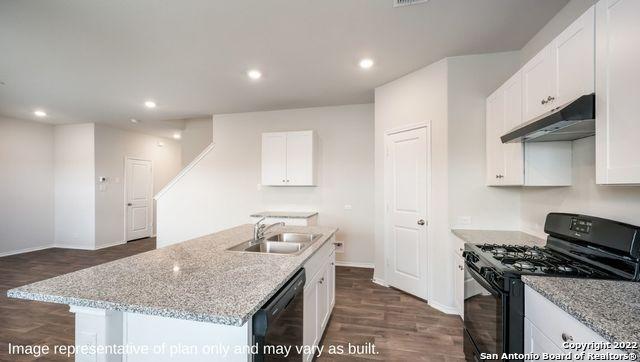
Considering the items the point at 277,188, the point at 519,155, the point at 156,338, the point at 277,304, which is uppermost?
the point at 519,155

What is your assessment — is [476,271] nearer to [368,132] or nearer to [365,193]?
[365,193]

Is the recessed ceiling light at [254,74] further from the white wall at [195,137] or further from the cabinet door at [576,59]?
the white wall at [195,137]

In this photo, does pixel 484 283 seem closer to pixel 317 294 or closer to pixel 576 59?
pixel 317 294

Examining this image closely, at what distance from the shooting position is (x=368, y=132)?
4.44m

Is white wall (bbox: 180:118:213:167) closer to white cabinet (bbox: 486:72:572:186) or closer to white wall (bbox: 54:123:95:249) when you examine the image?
white wall (bbox: 54:123:95:249)

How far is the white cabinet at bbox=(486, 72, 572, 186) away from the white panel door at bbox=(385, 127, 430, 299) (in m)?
0.78

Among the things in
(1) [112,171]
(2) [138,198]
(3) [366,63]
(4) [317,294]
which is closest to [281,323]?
(4) [317,294]

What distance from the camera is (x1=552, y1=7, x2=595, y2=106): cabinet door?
1.36 meters

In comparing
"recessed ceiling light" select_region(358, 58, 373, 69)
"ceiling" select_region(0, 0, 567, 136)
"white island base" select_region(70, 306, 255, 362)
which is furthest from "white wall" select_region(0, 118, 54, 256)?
"recessed ceiling light" select_region(358, 58, 373, 69)

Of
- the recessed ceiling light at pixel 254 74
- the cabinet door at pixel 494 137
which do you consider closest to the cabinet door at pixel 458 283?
the cabinet door at pixel 494 137

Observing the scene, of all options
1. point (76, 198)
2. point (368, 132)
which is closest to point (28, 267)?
point (76, 198)

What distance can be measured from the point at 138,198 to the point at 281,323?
272 inches

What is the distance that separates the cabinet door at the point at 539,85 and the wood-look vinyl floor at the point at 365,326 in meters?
1.99

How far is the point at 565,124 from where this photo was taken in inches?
58.3
